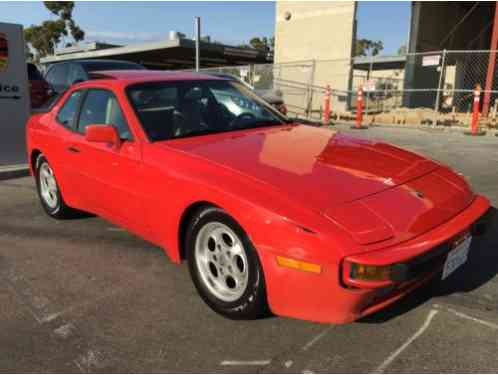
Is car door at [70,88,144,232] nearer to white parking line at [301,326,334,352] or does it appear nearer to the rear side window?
white parking line at [301,326,334,352]

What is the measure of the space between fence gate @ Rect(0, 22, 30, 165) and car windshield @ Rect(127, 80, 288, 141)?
4947 mm

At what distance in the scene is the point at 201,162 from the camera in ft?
9.43

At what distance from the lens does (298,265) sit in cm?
228

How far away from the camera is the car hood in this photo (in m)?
2.53

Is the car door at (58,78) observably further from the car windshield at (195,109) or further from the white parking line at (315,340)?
the white parking line at (315,340)

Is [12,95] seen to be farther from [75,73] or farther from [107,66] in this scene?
[107,66]

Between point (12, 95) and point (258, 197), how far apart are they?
22.2 feet

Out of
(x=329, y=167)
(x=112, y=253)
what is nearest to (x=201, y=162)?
(x=329, y=167)

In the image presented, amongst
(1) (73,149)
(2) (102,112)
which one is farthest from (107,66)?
(2) (102,112)

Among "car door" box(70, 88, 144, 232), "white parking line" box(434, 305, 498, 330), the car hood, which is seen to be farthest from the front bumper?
"car door" box(70, 88, 144, 232)

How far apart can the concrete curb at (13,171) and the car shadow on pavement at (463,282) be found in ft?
→ 20.0

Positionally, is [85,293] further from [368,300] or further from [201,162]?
[368,300]

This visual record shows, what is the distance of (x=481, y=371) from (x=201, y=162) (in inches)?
76.0

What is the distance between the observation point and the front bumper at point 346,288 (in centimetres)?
222
